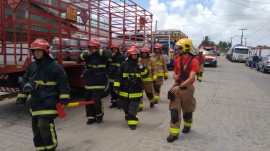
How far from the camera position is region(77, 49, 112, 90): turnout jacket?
5.10 m

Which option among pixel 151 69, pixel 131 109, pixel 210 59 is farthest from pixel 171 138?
pixel 210 59

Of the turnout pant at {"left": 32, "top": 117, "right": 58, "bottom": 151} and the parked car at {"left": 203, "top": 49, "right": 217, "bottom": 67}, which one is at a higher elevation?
the parked car at {"left": 203, "top": 49, "right": 217, "bottom": 67}

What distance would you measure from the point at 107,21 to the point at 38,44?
14.4 feet

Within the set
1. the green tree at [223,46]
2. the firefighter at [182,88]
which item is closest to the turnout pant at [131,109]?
the firefighter at [182,88]

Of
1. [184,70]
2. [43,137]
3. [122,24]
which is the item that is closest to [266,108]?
[184,70]

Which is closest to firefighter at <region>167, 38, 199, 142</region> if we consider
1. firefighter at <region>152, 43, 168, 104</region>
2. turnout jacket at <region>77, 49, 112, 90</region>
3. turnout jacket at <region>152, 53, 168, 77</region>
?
turnout jacket at <region>77, 49, 112, 90</region>

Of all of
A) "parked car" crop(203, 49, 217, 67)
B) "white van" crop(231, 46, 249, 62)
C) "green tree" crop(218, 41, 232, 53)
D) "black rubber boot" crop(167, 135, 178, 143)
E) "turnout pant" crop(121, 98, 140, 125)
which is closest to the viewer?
"black rubber boot" crop(167, 135, 178, 143)

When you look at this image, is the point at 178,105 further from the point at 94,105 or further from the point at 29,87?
the point at 29,87

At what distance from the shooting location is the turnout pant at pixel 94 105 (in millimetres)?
5086

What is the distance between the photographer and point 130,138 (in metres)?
4.40

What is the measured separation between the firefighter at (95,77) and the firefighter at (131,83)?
0.34 m

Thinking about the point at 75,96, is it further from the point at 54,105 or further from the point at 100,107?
the point at 54,105

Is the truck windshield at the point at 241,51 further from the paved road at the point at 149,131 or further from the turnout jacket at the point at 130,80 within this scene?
the turnout jacket at the point at 130,80

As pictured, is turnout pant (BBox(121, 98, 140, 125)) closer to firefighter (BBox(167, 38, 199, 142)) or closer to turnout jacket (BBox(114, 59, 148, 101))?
turnout jacket (BBox(114, 59, 148, 101))
